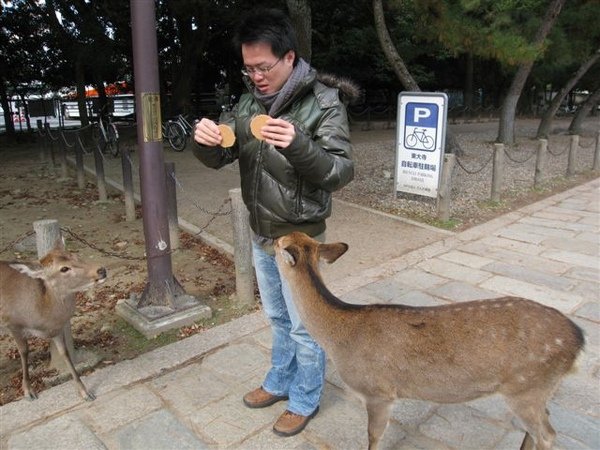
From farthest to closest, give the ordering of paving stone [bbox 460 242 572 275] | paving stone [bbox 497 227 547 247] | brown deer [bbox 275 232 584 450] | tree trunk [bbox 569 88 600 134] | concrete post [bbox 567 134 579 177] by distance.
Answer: tree trunk [bbox 569 88 600 134], concrete post [bbox 567 134 579 177], paving stone [bbox 497 227 547 247], paving stone [bbox 460 242 572 275], brown deer [bbox 275 232 584 450]

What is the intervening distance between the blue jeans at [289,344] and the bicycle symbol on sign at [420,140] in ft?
17.7

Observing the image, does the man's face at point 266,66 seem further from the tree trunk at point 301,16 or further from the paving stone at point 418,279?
the tree trunk at point 301,16

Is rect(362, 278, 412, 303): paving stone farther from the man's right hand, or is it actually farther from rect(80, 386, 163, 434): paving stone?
the man's right hand

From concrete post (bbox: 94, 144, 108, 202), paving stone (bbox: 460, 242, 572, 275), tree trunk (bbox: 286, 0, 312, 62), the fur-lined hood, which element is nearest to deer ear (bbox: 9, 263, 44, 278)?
the fur-lined hood

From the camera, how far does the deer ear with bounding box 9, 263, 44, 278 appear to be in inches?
118

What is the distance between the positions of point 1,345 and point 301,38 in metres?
9.17

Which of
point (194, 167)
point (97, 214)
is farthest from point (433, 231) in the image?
point (194, 167)

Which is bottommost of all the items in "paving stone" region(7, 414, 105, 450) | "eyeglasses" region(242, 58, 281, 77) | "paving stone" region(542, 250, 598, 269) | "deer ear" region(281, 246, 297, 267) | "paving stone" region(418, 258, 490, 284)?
"paving stone" region(7, 414, 105, 450)

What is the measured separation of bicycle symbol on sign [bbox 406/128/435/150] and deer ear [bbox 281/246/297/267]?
228 inches

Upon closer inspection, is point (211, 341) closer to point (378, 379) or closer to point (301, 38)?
point (378, 379)

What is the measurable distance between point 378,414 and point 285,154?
1.26 meters

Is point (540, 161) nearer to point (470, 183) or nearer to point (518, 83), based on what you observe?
point (470, 183)

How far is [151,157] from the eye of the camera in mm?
3924

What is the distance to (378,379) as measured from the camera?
2311 mm
